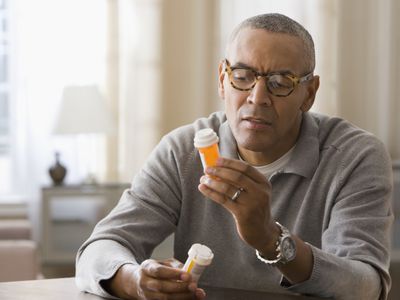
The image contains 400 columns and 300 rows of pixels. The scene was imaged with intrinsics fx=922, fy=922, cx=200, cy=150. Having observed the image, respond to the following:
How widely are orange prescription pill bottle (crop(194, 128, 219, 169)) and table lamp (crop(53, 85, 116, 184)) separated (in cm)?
317

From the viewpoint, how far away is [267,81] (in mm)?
2092

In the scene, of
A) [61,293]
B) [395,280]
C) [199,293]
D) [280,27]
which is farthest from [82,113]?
[199,293]

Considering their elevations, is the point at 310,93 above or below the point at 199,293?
above

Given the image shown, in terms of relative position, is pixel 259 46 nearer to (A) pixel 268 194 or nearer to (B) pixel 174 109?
(A) pixel 268 194

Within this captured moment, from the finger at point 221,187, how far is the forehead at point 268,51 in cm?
48

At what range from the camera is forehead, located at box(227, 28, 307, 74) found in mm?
2107

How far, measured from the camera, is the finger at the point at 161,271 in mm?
1788

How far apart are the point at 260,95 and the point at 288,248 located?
1.30ft

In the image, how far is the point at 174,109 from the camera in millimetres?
5344

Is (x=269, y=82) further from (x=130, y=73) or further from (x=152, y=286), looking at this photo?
(x=130, y=73)

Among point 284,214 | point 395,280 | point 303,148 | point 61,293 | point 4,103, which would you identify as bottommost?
point 395,280

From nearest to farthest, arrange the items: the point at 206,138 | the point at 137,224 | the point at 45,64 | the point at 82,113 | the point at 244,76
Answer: the point at 206,138 → the point at 244,76 → the point at 137,224 → the point at 82,113 → the point at 45,64

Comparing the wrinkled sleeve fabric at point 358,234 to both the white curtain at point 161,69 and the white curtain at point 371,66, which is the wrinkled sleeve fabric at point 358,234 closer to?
the white curtain at point 161,69

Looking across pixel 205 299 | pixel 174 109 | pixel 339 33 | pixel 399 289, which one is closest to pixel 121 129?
pixel 174 109
